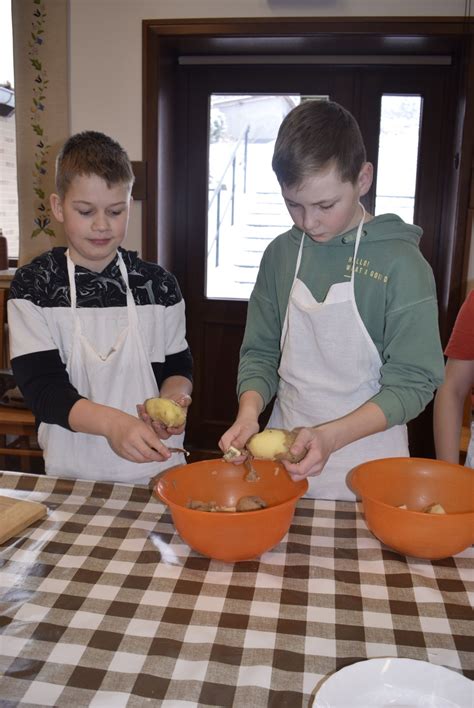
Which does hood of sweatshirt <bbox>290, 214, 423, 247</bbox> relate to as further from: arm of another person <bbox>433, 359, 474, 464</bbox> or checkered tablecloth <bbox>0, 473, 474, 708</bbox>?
checkered tablecloth <bbox>0, 473, 474, 708</bbox>

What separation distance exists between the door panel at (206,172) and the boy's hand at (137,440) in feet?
7.72

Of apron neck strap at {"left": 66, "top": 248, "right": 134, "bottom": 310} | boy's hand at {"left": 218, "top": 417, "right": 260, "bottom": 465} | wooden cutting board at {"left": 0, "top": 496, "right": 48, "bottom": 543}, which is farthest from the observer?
apron neck strap at {"left": 66, "top": 248, "right": 134, "bottom": 310}

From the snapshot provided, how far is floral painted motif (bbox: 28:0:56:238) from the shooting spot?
3.09m

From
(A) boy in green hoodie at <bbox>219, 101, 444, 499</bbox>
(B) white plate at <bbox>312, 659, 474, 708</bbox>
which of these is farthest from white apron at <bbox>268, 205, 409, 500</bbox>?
(B) white plate at <bbox>312, 659, 474, 708</bbox>

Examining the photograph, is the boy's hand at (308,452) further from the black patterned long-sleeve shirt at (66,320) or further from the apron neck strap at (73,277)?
the apron neck strap at (73,277)

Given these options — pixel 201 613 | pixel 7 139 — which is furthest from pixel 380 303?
pixel 7 139

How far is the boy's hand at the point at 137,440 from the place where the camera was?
1265 millimetres

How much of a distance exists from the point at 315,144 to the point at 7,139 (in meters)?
3.16

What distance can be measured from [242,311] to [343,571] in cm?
264

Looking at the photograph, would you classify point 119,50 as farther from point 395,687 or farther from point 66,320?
point 395,687

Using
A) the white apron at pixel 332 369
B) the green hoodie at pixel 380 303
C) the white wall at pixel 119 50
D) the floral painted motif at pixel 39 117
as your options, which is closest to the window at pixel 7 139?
the floral painted motif at pixel 39 117

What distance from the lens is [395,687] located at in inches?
31.0

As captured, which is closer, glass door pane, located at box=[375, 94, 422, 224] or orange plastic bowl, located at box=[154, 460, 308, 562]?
orange plastic bowl, located at box=[154, 460, 308, 562]

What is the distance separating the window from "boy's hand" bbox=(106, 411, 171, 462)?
9.28 ft
